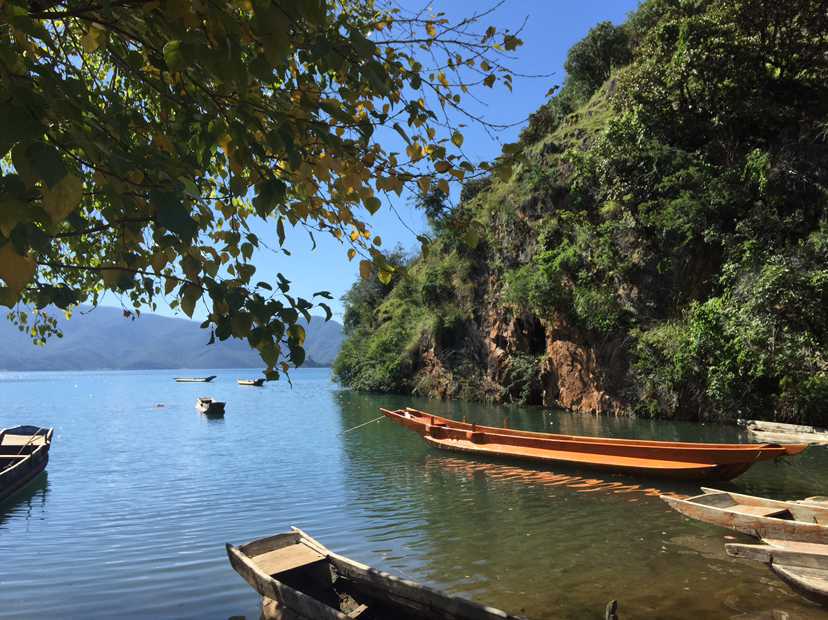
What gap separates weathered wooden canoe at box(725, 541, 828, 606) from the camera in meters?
5.32

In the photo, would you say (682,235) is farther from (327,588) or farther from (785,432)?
(327,588)

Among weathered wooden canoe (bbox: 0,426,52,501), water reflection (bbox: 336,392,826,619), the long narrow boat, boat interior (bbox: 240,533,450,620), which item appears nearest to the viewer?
boat interior (bbox: 240,533,450,620)

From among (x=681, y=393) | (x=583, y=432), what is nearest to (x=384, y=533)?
(x=583, y=432)

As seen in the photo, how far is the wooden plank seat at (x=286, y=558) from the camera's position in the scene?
579 cm

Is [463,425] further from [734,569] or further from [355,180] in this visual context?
[355,180]

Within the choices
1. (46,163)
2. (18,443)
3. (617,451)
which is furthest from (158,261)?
(18,443)

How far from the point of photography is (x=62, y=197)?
172cm

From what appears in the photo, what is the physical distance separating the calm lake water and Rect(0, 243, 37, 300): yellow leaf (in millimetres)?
5358

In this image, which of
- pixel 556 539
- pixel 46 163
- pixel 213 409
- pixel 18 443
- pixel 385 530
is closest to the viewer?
pixel 46 163

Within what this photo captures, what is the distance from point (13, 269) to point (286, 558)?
5076 mm

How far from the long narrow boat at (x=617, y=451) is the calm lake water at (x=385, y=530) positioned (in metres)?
0.29

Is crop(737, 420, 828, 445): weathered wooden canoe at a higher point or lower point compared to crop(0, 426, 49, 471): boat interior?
higher

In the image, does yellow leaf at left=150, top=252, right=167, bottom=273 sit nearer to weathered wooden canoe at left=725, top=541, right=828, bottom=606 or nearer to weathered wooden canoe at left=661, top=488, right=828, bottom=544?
weathered wooden canoe at left=725, top=541, right=828, bottom=606

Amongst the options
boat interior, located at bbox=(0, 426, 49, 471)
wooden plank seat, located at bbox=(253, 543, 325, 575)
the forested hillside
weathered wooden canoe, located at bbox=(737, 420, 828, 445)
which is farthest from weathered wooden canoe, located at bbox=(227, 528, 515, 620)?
weathered wooden canoe, located at bbox=(737, 420, 828, 445)
